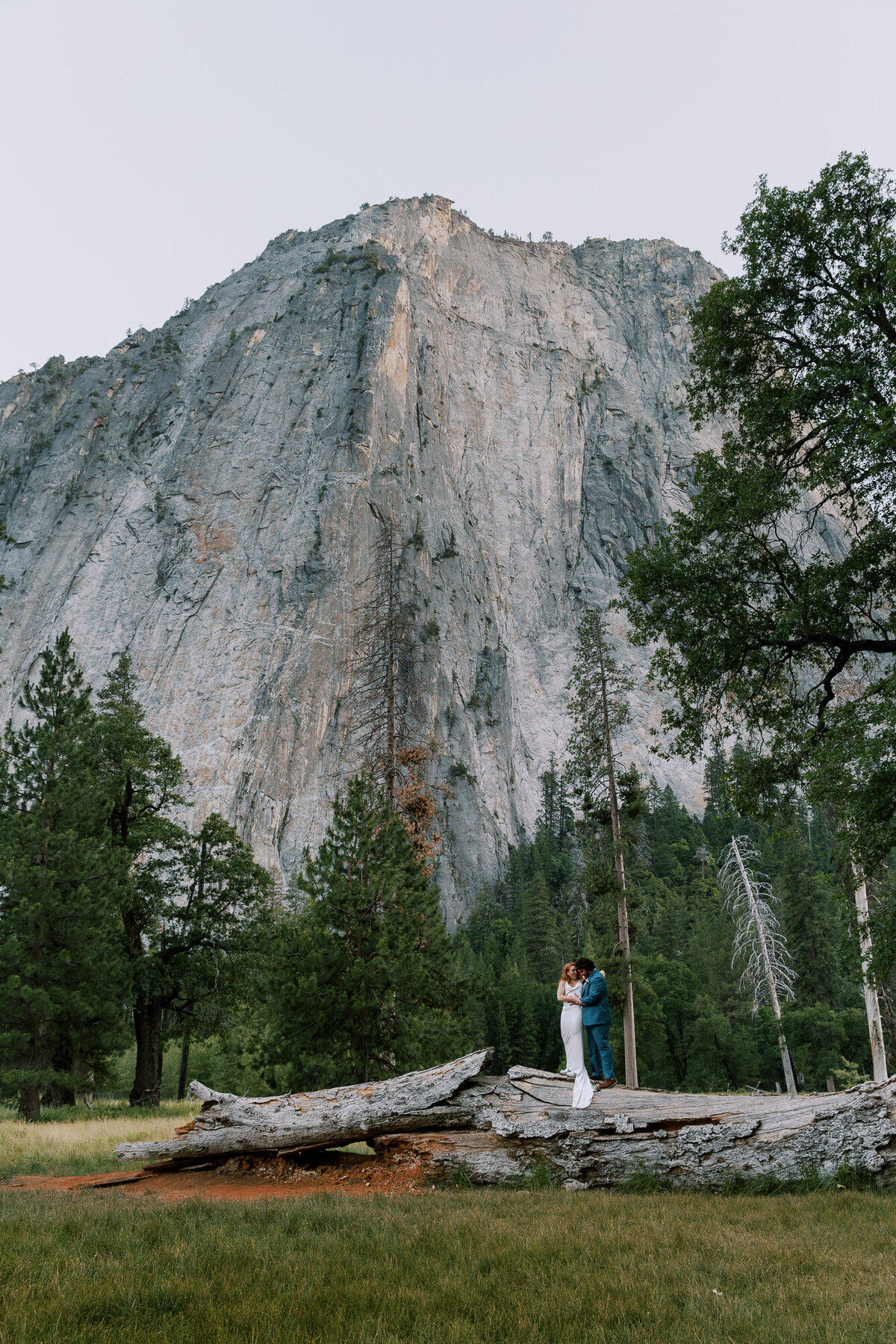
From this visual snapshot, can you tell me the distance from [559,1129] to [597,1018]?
1.49 meters

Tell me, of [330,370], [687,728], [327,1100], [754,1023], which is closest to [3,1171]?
[327,1100]

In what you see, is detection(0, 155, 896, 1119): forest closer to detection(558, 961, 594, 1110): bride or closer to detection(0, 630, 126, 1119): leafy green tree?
detection(0, 630, 126, 1119): leafy green tree

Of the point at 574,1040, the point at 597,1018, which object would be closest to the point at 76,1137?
the point at 574,1040

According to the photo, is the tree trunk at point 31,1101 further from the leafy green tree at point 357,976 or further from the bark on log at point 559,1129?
the bark on log at point 559,1129

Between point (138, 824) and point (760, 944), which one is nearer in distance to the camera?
point (138, 824)

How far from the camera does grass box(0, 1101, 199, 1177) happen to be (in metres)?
11.7

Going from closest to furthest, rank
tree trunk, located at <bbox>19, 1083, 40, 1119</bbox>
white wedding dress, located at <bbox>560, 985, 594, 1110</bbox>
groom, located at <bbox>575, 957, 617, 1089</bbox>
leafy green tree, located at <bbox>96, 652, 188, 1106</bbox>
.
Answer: white wedding dress, located at <bbox>560, 985, 594, 1110</bbox> → groom, located at <bbox>575, 957, 617, 1089</bbox> → tree trunk, located at <bbox>19, 1083, 40, 1119</bbox> → leafy green tree, located at <bbox>96, 652, 188, 1106</bbox>

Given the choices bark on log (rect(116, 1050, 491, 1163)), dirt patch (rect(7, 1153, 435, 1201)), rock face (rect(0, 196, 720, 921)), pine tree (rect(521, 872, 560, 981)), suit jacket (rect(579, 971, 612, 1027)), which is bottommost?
dirt patch (rect(7, 1153, 435, 1201))

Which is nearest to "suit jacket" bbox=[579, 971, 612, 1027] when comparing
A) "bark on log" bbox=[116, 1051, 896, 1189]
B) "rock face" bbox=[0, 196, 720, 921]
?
"bark on log" bbox=[116, 1051, 896, 1189]

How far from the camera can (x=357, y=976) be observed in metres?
15.0

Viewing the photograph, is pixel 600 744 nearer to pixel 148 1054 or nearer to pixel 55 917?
pixel 148 1054

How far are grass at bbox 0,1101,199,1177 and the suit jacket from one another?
20.6 ft

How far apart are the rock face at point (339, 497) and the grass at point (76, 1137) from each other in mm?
37415

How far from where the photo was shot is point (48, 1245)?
5.12 m
